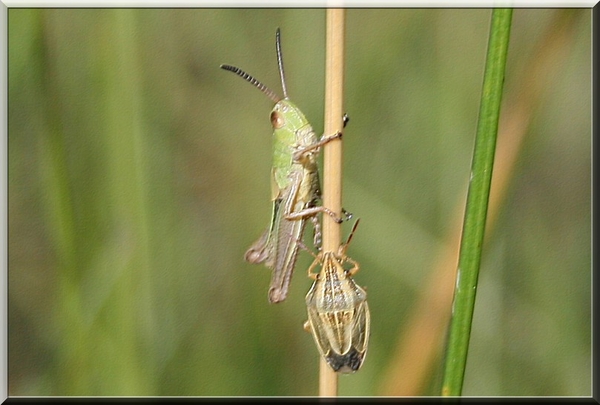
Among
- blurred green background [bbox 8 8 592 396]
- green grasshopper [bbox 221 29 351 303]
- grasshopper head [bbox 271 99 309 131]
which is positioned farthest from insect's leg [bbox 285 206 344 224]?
blurred green background [bbox 8 8 592 396]

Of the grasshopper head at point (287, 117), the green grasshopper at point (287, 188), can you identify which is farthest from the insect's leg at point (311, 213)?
the grasshopper head at point (287, 117)

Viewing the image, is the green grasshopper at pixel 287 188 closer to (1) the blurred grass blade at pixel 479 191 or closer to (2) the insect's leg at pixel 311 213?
(2) the insect's leg at pixel 311 213

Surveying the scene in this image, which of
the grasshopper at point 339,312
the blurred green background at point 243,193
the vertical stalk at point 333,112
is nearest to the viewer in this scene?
the vertical stalk at point 333,112

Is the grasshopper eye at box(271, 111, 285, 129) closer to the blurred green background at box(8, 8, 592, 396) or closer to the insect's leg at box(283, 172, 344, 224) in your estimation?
the insect's leg at box(283, 172, 344, 224)

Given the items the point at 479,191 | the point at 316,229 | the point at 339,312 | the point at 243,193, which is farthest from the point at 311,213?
the point at 243,193

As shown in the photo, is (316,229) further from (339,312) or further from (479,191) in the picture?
(479,191)

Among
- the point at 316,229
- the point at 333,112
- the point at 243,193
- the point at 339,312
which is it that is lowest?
→ the point at 339,312

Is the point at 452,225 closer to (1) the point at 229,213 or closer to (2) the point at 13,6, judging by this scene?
(1) the point at 229,213
